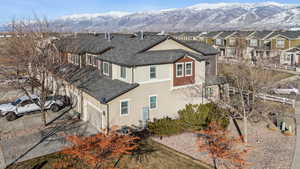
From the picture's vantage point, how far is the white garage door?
71.2 feet

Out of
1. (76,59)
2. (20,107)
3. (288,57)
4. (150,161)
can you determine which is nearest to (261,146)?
(150,161)

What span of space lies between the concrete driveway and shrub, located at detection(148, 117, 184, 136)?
206 inches

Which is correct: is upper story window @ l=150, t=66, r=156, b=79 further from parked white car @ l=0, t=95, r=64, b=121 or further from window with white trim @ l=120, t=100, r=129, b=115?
parked white car @ l=0, t=95, r=64, b=121

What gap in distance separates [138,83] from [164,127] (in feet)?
14.4

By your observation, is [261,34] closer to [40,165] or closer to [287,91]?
[287,91]

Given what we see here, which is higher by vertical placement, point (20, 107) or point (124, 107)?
point (124, 107)

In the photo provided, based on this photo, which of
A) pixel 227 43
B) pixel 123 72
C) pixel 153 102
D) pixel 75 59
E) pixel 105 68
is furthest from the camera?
pixel 227 43

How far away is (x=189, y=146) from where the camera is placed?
1919cm

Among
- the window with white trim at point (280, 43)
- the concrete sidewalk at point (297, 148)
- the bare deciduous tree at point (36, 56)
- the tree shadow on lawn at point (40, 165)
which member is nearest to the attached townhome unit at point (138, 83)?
the bare deciduous tree at point (36, 56)

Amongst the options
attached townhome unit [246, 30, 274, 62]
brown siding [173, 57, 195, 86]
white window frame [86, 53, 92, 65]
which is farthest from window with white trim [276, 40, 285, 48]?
white window frame [86, 53, 92, 65]

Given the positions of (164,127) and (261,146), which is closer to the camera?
(261,146)

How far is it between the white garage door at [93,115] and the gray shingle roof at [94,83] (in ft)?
4.77

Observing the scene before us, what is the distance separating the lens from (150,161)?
16.6 meters

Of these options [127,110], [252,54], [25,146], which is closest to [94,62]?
[127,110]
